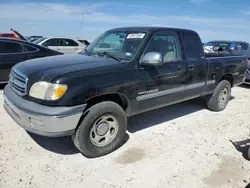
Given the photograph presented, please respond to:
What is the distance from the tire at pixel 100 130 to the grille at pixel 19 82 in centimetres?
92

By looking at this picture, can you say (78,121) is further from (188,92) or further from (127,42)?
(188,92)

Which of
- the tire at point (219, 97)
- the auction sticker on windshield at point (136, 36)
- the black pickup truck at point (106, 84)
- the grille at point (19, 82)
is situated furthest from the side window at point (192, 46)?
the grille at point (19, 82)

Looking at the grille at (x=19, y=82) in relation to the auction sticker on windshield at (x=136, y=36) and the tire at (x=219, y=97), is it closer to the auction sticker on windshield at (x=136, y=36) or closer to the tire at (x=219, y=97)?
the auction sticker on windshield at (x=136, y=36)

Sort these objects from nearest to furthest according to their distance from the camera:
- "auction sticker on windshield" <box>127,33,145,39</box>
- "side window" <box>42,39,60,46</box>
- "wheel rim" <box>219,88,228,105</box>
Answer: "auction sticker on windshield" <box>127,33,145,39</box> → "wheel rim" <box>219,88,228,105</box> → "side window" <box>42,39,60,46</box>

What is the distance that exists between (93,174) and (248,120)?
3.85 m

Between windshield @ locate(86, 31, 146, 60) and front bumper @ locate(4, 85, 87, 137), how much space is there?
4.10 ft

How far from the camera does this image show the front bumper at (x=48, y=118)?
282 centimetres

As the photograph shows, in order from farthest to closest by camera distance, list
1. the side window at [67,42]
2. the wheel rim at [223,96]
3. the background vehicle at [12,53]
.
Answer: the side window at [67,42] → the background vehicle at [12,53] → the wheel rim at [223,96]

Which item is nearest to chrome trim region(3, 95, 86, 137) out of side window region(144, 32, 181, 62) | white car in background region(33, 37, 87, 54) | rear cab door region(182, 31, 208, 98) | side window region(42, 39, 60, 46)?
side window region(144, 32, 181, 62)

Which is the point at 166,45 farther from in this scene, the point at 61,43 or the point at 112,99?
the point at 61,43

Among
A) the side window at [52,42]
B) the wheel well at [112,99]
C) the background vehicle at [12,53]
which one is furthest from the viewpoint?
the side window at [52,42]

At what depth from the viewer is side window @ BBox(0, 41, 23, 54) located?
6.52m

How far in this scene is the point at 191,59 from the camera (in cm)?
455

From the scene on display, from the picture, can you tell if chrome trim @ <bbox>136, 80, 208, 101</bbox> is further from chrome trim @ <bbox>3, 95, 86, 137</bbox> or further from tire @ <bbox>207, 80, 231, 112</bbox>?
chrome trim @ <bbox>3, 95, 86, 137</bbox>
